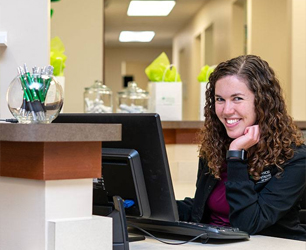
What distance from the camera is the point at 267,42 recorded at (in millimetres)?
6375

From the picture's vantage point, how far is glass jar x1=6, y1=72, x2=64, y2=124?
1.41m

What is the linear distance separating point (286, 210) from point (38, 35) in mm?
1068

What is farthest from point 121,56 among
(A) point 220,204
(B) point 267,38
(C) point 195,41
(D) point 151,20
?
(A) point 220,204

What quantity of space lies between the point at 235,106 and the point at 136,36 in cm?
1095

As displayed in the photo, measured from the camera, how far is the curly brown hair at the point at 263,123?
1896 mm

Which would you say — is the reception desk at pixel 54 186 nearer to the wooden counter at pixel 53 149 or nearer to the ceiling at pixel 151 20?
the wooden counter at pixel 53 149

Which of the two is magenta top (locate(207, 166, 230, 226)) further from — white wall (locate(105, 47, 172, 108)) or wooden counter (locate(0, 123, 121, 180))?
white wall (locate(105, 47, 172, 108))

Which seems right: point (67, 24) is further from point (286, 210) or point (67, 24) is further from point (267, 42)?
point (286, 210)

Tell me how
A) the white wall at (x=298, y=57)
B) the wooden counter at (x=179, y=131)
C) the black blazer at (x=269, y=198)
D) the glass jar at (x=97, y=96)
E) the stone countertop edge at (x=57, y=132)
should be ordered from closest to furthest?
the stone countertop edge at (x=57, y=132)
the black blazer at (x=269, y=198)
the wooden counter at (x=179, y=131)
the glass jar at (x=97, y=96)
the white wall at (x=298, y=57)

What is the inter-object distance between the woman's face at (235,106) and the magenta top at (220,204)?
173 mm

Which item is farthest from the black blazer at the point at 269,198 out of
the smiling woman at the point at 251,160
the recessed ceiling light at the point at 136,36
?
the recessed ceiling light at the point at 136,36

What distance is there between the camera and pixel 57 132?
1278mm

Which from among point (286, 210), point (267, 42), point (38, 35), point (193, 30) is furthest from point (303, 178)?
point (193, 30)

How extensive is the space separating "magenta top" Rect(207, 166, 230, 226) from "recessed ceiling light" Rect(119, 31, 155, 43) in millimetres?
10169
